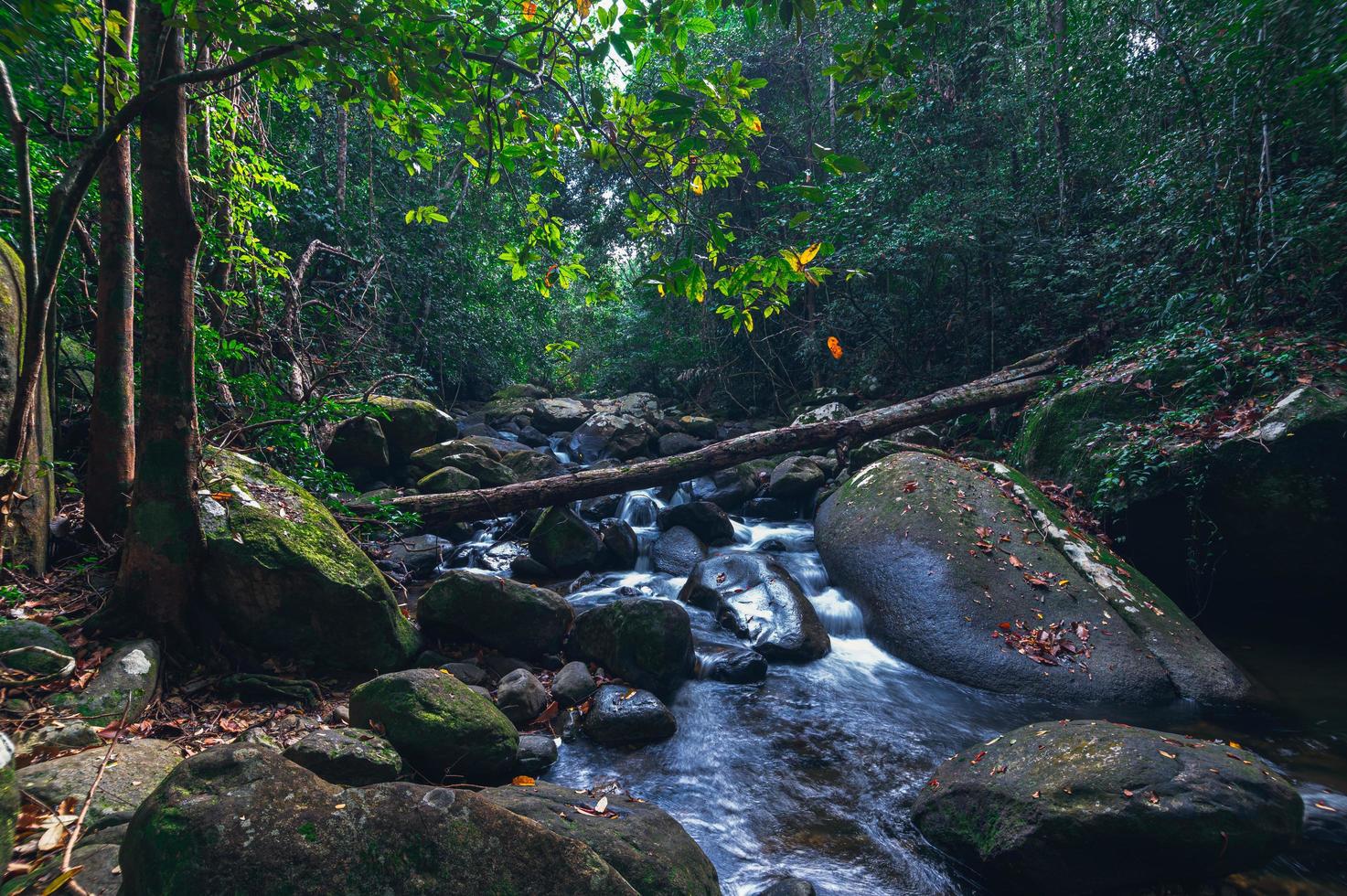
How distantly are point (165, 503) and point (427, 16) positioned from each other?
316 centimetres

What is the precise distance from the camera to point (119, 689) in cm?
331

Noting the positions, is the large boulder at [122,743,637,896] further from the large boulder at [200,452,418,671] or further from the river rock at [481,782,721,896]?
the large boulder at [200,452,418,671]

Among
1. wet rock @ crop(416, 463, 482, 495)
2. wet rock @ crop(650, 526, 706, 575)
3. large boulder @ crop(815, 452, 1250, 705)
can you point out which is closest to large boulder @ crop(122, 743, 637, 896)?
large boulder @ crop(815, 452, 1250, 705)

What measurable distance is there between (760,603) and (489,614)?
8.89ft

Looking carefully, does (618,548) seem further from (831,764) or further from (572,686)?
(831,764)

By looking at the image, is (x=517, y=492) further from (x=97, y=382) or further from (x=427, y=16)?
(x=427, y=16)

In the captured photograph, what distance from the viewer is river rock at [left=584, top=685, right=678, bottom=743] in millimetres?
4512

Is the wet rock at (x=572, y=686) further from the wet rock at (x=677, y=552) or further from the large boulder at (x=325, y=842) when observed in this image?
the wet rock at (x=677, y=552)

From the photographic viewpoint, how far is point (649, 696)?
4.77m

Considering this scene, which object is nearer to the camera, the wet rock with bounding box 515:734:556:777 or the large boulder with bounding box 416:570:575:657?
the wet rock with bounding box 515:734:556:777

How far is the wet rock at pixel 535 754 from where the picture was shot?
4008 millimetres

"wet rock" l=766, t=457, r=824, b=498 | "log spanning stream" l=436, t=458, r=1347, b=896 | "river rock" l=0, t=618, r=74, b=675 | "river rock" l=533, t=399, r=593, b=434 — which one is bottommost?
"log spanning stream" l=436, t=458, r=1347, b=896

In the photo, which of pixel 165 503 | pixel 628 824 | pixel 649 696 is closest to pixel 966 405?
pixel 649 696

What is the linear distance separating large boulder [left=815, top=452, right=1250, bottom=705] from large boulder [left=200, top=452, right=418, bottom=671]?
4.54 metres
